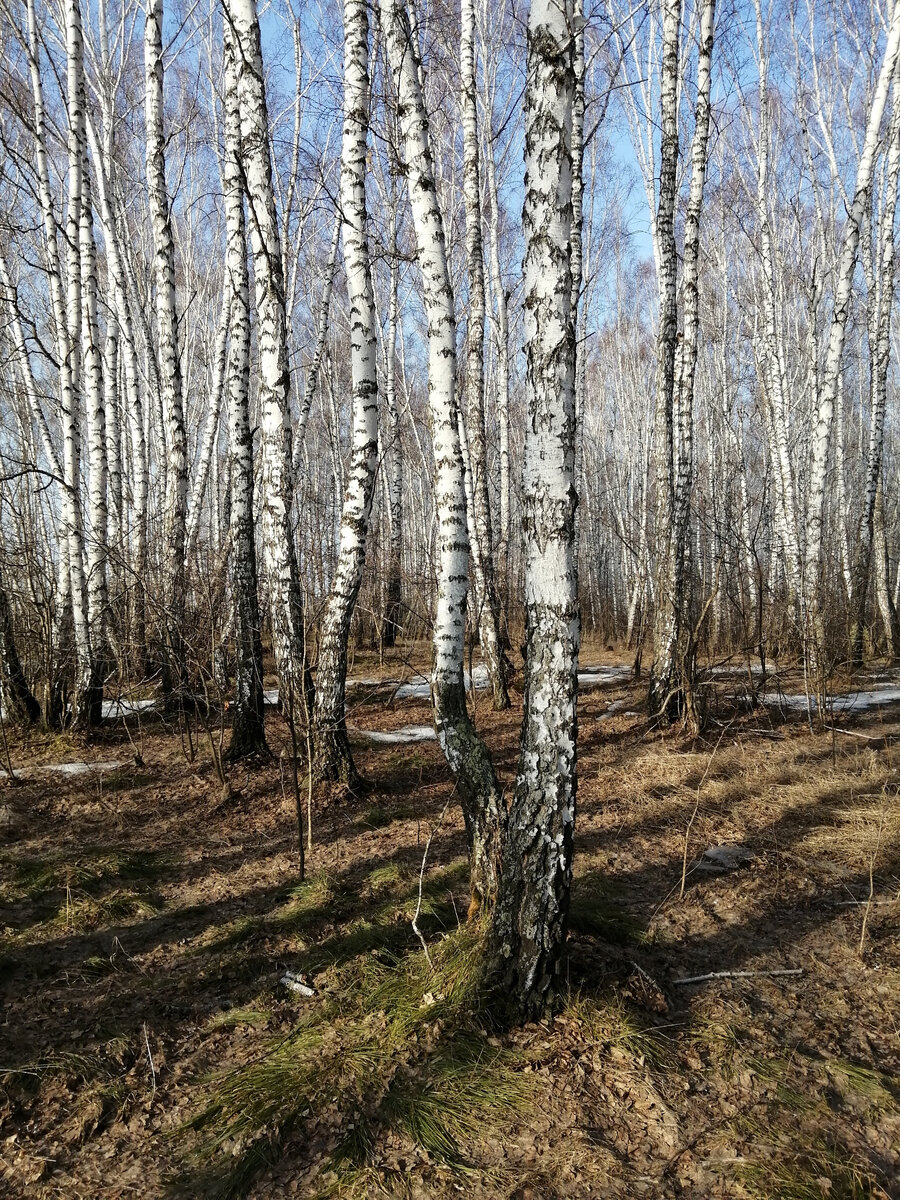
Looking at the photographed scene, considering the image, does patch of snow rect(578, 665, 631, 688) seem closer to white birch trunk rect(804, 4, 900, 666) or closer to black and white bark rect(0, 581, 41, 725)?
white birch trunk rect(804, 4, 900, 666)

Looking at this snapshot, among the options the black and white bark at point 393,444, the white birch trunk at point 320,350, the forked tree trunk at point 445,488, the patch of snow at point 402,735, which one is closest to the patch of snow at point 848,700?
the patch of snow at point 402,735

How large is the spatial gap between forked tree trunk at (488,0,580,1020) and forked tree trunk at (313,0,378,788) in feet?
8.11

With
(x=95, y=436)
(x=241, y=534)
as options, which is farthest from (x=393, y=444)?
(x=241, y=534)

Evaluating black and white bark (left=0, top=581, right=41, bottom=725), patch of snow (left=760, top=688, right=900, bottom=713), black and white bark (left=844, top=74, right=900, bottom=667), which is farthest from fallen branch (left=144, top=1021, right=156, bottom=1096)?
black and white bark (left=844, top=74, right=900, bottom=667)

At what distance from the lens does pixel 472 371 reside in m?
8.03

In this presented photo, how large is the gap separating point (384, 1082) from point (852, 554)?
1409 centimetres

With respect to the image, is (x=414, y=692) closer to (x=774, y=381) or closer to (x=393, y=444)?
(x=393, y=444)

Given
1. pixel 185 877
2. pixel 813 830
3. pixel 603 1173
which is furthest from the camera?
pixel 813 830

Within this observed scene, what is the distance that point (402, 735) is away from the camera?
22.8 ft

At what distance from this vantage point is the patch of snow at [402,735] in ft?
22.0

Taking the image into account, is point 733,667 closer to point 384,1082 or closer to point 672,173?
point 672,173

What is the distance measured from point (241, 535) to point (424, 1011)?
12.9ft

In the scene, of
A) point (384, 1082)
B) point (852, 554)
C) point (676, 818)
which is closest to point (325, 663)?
point (676, 818)

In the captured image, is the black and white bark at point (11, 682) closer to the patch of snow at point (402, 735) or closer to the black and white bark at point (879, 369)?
the patch of snow at point (402, 735)
